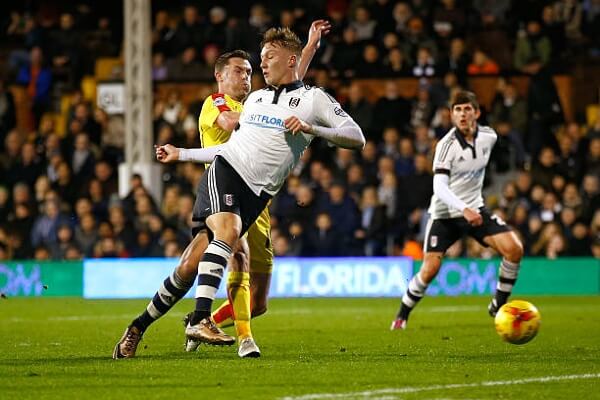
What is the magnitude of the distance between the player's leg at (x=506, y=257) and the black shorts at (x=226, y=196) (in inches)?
164

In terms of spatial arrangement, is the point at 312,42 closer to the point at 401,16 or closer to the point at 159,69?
the point at 401,16

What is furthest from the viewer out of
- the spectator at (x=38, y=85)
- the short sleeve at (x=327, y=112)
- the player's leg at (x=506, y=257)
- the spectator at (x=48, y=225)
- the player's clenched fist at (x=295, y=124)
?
the spectator at (x=38, y=85)

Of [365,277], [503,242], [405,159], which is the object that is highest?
[405,159]

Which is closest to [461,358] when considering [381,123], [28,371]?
[28,371]

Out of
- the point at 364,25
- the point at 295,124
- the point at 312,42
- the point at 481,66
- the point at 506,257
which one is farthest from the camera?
the point at 364,25

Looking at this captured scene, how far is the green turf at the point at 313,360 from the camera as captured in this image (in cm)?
779

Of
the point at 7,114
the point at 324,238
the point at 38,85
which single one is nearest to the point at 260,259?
the point at 324,238

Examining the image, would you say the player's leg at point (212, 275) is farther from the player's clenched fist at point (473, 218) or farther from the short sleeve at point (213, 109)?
the player's clenched fist at point (473, 218)

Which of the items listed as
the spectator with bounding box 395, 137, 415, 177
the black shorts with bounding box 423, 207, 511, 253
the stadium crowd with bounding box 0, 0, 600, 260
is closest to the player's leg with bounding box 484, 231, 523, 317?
the black shorts with bounding box 423, 207, 511, 253

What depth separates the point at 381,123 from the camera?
888 inches

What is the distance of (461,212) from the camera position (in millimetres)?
13359

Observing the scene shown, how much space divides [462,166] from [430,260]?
3.28 feet

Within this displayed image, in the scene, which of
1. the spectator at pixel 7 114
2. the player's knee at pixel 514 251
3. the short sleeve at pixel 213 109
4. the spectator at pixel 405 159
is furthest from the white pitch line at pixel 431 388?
the spectator at pixel 7 114

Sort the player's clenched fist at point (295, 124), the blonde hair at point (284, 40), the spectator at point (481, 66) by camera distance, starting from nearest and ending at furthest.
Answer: the player's clenched fist at point (295, 124) < the blonde hair at point (284, 40) < the spectator at point (481, 66)
